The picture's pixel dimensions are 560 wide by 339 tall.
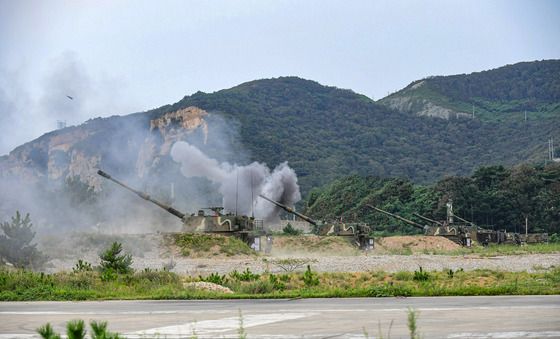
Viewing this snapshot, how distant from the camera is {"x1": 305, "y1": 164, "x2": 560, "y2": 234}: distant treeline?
9306cm

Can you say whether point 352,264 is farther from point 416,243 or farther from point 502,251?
point 416,243

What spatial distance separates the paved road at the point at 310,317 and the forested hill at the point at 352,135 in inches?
4416

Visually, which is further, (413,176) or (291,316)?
(413,176)

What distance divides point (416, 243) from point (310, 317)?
56.0 m

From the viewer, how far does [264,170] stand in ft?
305

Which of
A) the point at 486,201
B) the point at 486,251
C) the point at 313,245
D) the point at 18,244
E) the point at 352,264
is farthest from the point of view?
the point at 486,201

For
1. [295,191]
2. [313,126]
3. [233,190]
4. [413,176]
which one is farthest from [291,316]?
[313,126]

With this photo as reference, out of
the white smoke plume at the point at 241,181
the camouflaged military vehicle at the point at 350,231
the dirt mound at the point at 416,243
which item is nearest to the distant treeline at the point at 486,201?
the white smoke plume at the point at 241,181

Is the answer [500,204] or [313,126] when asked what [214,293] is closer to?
[500,204]

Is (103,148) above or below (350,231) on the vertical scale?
above

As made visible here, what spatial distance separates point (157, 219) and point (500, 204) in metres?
36.9

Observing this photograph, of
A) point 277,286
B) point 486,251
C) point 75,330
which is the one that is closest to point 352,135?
point 486,251

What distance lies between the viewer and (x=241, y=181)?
84062mm

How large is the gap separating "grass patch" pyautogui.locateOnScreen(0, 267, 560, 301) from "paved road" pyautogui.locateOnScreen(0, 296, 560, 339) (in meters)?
1.23
